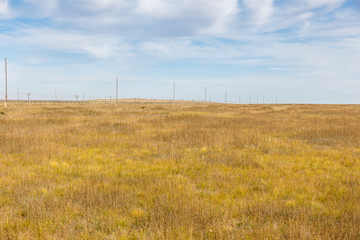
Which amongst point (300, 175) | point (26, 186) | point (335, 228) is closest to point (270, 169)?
point (300, 175)

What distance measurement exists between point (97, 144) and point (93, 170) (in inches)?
177

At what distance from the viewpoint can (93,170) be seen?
7336mm

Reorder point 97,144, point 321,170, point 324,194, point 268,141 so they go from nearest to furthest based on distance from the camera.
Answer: point 324,194
point 321,170
point 97,144
point 268,141

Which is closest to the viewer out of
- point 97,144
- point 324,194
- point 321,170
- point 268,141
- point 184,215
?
point 184,215

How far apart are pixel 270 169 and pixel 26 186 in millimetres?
7089

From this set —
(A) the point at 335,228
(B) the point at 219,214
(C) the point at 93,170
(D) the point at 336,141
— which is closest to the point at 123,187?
(C) the point at 93,170

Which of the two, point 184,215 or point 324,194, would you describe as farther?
point 324,194

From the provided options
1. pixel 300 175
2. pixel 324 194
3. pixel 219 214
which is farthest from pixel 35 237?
pixel 300 175

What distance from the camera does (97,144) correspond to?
1159cm

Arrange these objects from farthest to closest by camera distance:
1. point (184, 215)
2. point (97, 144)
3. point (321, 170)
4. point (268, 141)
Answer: point (268, 141) < point (97, 144) < point (321, 170) < point (184, 215)

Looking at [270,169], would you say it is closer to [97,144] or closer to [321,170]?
[321,170]

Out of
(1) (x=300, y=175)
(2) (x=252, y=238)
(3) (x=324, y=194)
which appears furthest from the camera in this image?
(1) (x=300, y=175)

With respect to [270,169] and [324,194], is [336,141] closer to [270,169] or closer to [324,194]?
[270,169]

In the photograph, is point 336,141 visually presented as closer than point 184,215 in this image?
No
